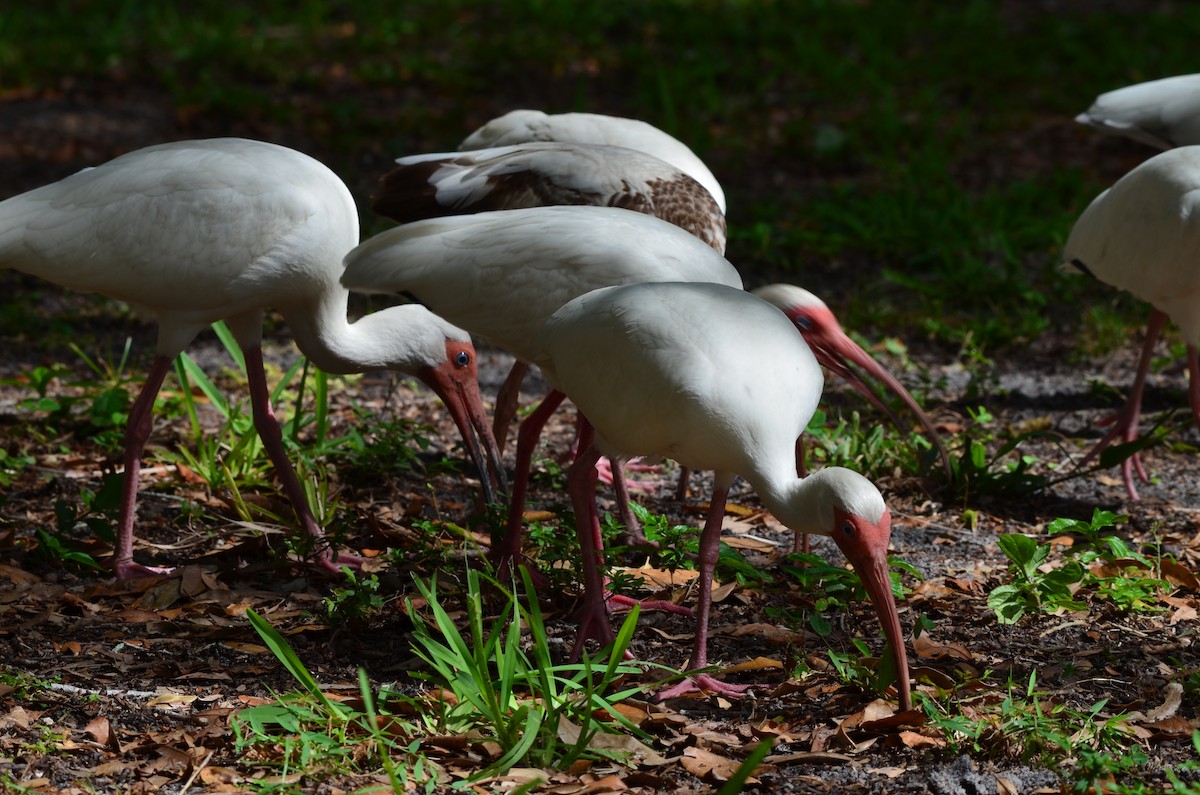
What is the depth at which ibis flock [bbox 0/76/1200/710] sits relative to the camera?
130 inches

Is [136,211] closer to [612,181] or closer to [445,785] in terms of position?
[612,181]

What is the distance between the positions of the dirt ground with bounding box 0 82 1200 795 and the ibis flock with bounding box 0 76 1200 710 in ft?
0.54

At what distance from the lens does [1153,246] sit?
15.9 ft

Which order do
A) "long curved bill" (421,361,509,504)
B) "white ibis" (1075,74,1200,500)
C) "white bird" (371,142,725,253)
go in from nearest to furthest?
"long curved bill" (421,361,509,504) < "white bird" (371,142,725,253) < "white ibis" (1075,74,1200,500)

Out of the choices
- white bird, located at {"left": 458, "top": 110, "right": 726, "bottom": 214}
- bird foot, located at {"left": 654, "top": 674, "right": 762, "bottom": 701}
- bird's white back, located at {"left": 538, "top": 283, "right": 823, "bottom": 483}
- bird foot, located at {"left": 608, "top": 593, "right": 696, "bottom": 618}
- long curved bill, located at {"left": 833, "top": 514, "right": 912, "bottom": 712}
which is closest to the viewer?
long curved bill, located at {"left": 833, "top": 514, "right": 912, "bottom": 712}

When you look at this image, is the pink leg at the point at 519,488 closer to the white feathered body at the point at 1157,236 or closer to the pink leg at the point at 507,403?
the pink leg at the point at 507,403

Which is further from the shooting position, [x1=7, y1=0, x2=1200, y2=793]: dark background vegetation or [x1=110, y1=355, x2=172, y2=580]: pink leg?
[x1=7, y1=0, x2=1200, y2=793]: dark background vegetation

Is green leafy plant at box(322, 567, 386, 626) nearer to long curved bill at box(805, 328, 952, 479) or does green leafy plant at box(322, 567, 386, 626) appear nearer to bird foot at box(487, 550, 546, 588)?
bird foot at box(487, 550, 546, 588)

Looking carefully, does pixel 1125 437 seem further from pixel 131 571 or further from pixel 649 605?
pixel 131 571

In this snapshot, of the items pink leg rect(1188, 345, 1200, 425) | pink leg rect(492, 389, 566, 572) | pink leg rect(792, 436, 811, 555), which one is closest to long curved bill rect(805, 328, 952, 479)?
pink leg rect(792, 436, 811, 555)

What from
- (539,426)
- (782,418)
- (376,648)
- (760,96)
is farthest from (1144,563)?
(760,96)

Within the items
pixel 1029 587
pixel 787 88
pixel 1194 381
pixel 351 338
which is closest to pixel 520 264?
pixel 351 338

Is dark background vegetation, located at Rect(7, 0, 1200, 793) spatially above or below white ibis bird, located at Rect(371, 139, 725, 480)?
below

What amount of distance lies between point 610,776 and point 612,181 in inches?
88.5
